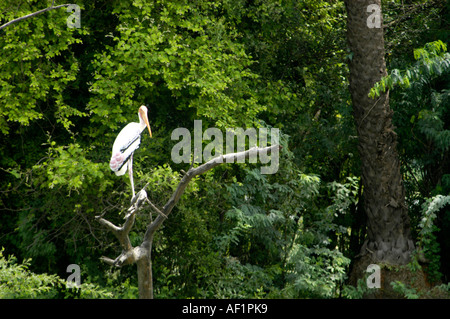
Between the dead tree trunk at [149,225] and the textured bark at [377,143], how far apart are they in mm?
3521

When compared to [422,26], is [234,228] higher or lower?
lower

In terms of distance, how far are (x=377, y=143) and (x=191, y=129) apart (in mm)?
3121

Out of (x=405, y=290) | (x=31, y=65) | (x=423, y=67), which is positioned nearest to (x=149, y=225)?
(x=405, y=290)

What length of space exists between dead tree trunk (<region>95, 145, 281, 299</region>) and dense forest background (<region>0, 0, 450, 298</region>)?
2.01 m

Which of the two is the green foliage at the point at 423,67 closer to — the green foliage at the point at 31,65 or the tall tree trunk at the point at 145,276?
the tall tree trunk at the point at 145,276

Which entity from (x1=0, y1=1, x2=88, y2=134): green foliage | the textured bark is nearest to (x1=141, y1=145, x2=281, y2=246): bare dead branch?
the textured bark

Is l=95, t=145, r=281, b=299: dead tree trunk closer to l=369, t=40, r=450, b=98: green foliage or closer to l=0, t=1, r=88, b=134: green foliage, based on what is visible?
l=369, t=40, r=450, b=98: green foliage

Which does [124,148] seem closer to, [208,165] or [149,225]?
[149,225]

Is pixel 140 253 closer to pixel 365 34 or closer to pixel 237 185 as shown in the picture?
pixel 237 185

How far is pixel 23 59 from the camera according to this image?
900 cm

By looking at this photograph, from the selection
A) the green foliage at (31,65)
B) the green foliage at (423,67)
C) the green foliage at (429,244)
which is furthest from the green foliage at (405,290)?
the green foliage at (31,65)

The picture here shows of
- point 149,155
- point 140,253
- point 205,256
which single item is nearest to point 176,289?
point 205,256

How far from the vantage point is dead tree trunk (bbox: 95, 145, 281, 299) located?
553cm

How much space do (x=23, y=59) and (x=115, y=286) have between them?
3.76 metres
